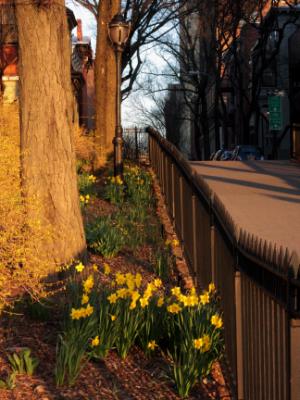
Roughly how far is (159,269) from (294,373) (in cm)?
578

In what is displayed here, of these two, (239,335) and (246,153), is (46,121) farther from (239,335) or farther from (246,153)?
(246,153)

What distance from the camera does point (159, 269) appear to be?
911cm

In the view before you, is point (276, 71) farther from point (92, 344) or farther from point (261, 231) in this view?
point (92, 344)

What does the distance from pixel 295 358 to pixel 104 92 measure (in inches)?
644

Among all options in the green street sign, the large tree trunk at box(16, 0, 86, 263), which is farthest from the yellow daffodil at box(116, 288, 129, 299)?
the green street sign

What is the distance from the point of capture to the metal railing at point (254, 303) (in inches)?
131

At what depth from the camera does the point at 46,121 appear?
777cm

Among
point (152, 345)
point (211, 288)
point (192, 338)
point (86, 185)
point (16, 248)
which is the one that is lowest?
point (152, 345)

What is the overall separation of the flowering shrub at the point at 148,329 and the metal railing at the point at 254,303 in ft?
0.58

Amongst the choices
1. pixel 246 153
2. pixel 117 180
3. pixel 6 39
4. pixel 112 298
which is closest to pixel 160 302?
pixel 112 298

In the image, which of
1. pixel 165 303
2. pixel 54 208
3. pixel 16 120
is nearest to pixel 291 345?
pixel 165 303

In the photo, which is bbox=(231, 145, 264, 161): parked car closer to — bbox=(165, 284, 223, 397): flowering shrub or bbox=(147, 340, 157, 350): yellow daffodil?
bbox=(165, 284, 223, 397): flowering shrub

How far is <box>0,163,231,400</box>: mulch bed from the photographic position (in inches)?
203

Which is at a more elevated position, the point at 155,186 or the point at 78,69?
the point at 78,69
